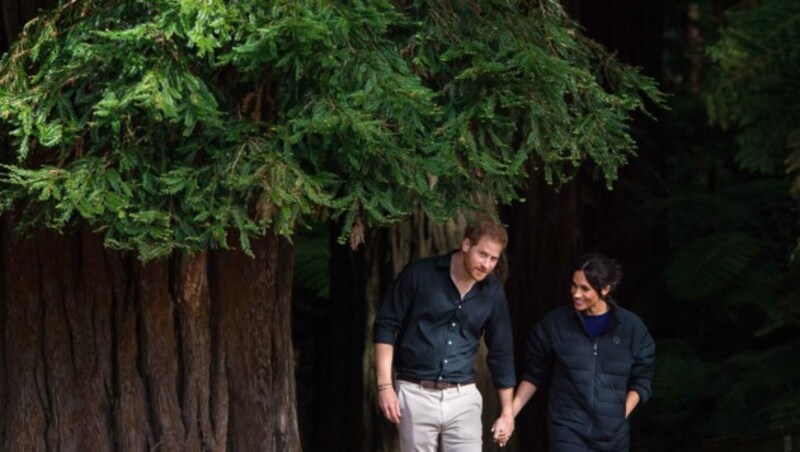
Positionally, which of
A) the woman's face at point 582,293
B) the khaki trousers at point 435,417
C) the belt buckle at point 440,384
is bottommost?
the khaki trousers at point 435,417

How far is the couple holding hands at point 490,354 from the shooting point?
26.1 feet

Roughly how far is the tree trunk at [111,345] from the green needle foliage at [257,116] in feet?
1.80

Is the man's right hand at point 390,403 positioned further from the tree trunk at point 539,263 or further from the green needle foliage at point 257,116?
the tree trunk at point 539,263

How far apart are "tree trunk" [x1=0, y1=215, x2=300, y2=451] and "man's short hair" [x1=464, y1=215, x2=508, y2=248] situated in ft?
3.41

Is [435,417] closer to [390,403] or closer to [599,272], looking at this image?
[390,403]

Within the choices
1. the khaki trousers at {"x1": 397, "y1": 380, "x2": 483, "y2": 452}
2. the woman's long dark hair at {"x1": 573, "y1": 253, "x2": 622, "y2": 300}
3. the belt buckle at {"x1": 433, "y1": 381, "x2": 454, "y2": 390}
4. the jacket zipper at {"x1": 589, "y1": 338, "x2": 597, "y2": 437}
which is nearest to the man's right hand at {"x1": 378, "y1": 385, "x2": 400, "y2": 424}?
the khaki trousers at {"x1": 397, "y1": 380, "x2": 483, "y2": 452}

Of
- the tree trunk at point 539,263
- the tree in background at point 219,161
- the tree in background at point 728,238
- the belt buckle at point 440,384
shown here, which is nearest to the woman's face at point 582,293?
the tree in background at point 219,161

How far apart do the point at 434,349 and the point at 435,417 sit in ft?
1.14

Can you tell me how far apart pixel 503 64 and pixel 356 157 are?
0.89 meters

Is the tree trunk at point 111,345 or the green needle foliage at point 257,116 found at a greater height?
the green needle foliage at point 257,116

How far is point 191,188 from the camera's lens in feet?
21.7

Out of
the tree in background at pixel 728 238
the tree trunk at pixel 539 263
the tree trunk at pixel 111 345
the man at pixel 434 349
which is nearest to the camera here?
the tree trunk at pixel 111 345

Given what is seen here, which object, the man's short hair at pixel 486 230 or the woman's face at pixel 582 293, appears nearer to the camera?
the man's short hair at pixel 486 230

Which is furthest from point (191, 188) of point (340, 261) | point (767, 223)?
point (767, 223)
